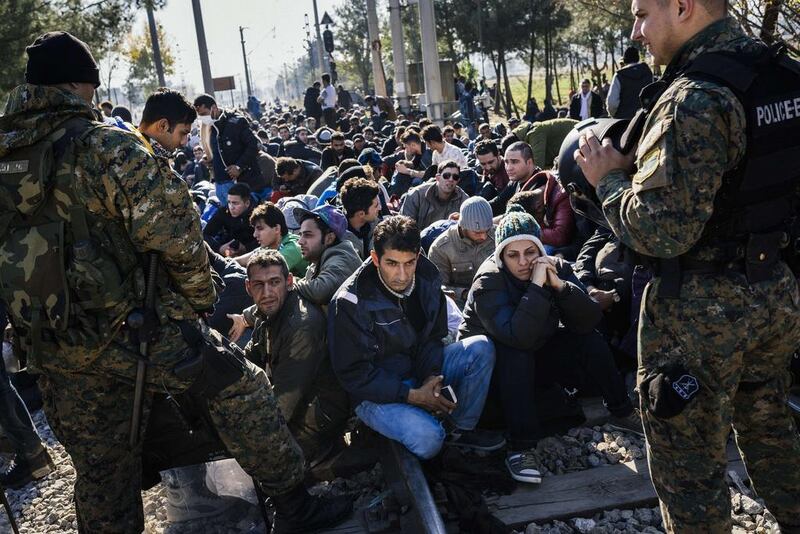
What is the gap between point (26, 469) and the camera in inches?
164

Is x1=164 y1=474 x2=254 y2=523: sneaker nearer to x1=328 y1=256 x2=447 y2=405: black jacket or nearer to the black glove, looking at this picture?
x1=328 y1=256 x2=447 y2=405: black jacket

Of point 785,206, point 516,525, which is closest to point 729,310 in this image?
point 785,206

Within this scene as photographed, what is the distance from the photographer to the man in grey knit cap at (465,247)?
5238 millimetres

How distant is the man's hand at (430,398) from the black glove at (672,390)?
1438mm

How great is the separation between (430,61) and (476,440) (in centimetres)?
1509

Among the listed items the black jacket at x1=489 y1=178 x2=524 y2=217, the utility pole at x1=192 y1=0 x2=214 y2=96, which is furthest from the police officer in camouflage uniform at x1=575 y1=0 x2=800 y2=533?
the utility pole at x1=192 y1=0 x2=214 y2=96

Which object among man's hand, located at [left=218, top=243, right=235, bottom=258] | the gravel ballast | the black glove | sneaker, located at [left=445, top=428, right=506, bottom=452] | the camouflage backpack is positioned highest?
the camouflage backpack

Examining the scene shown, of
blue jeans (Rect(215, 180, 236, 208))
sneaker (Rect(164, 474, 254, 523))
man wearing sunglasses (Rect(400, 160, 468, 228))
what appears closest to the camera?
sneaker (Rect(164, 474, 254, 523))

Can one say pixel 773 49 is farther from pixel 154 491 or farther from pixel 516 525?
pixel 154 491

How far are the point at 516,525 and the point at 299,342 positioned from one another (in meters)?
1.33

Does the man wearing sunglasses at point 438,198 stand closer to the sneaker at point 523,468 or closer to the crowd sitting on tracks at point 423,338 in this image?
the crowd sitting on tracks at point 423,338

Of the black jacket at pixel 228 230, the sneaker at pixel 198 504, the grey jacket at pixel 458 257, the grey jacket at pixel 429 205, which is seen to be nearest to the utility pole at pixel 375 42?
the black jacket at pixel 228 230

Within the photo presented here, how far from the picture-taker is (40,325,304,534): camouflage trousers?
8.91 feet

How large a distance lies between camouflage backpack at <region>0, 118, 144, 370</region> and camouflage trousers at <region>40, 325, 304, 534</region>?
150 mm
